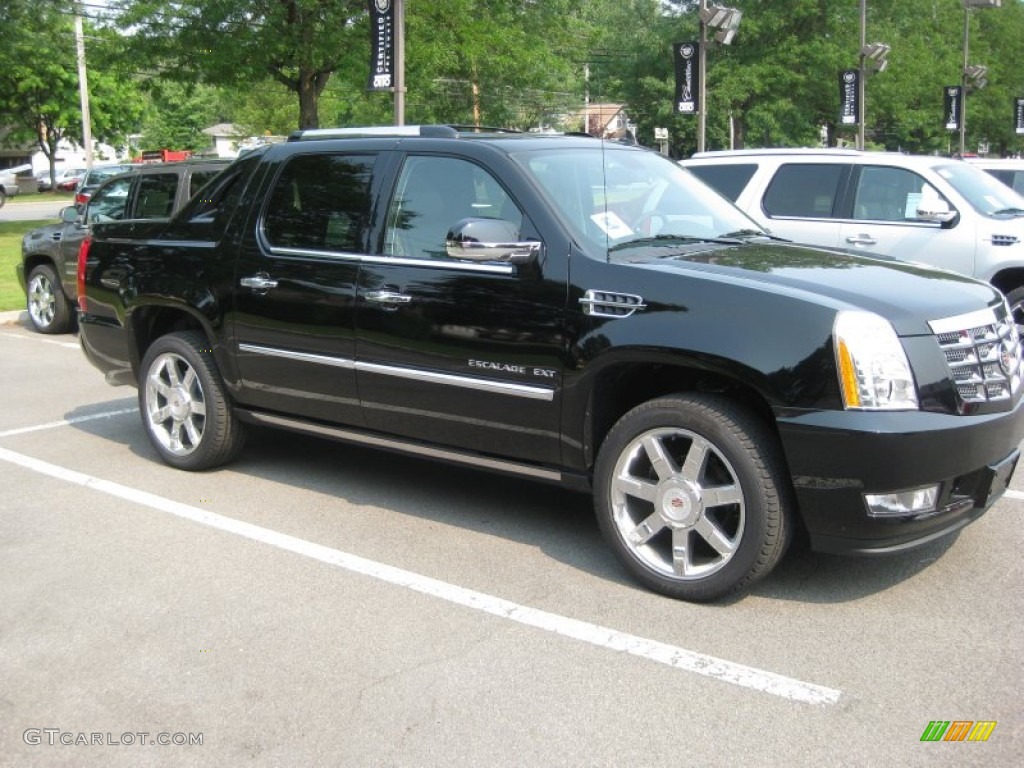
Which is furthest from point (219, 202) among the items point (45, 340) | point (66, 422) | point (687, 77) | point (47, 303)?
point (687, 77)

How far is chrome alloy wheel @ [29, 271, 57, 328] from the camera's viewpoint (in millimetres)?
11719

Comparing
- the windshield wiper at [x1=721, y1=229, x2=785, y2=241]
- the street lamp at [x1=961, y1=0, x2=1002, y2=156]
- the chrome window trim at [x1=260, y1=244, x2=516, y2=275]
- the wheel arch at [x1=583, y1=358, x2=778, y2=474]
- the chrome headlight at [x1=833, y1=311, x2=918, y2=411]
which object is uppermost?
the street lamp at [x1=961, y1=0, x2=1002, y2=156]

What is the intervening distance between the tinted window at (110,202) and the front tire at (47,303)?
3.63 feet

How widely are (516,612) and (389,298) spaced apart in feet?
5.44

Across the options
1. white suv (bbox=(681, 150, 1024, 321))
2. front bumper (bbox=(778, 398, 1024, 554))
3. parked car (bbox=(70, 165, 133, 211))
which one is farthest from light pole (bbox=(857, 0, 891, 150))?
front bumper (bbox=(778, 398, 1024, 554))

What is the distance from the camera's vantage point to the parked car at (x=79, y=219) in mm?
10055

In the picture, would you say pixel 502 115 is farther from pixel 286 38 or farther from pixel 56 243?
pixel 56 243

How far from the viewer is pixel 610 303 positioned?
421cm

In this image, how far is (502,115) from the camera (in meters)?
35.9

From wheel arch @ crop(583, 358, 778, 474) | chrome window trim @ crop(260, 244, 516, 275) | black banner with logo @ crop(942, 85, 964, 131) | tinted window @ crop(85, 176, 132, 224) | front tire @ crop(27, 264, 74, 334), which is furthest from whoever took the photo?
black banner with logo @ crop(942, 85, 964, 131)

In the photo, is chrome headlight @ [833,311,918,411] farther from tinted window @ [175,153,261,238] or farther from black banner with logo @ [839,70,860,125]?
black banner with logo @ [839,70,860,125]

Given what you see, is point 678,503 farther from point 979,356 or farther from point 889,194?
point 889,194

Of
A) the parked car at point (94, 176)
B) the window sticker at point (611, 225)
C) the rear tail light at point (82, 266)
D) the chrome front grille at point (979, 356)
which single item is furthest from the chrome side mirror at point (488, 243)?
the parked car at point (94, 176)

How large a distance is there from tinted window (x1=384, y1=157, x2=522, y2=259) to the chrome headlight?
1632mm
